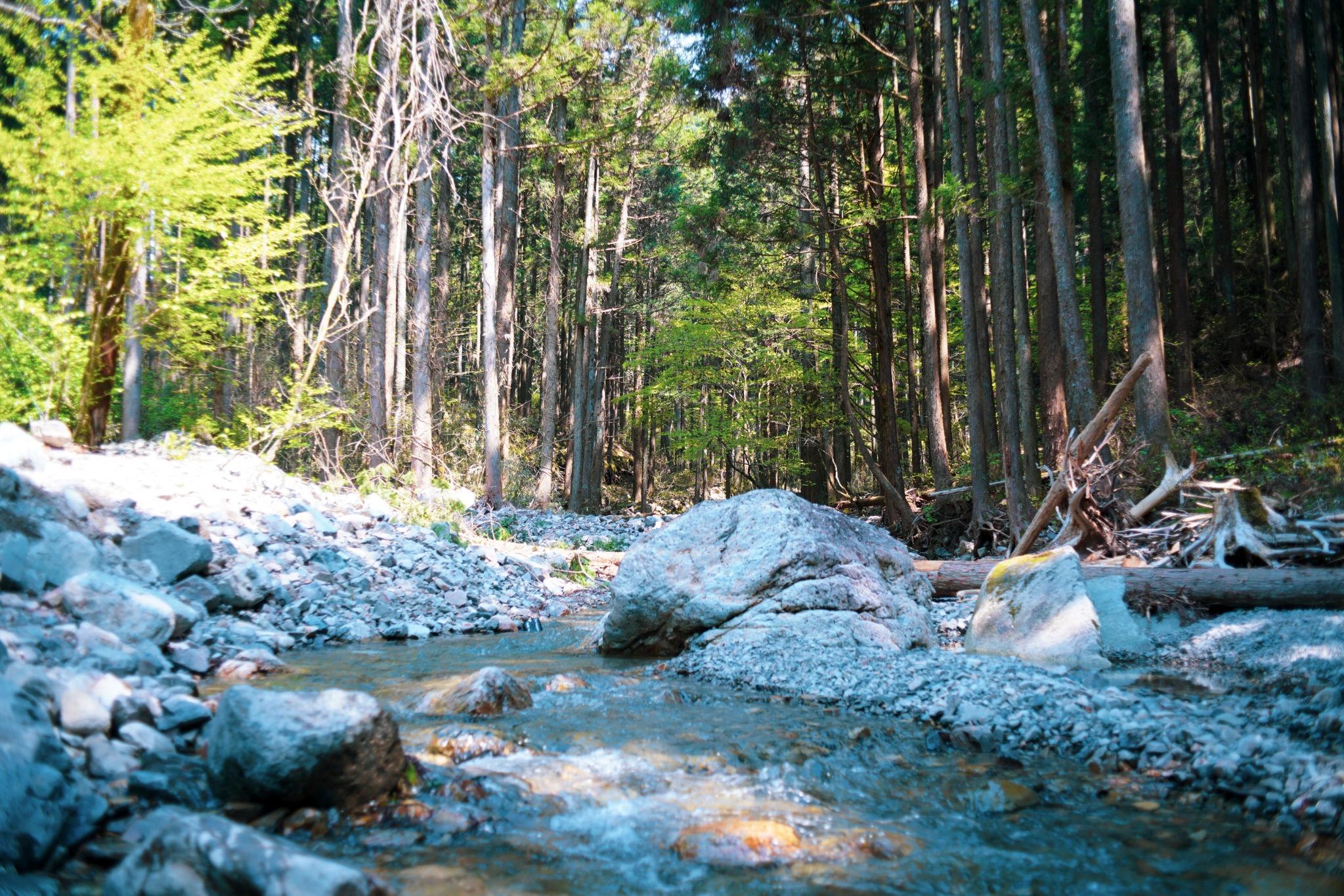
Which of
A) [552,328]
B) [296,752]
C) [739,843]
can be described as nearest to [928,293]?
[552,328]

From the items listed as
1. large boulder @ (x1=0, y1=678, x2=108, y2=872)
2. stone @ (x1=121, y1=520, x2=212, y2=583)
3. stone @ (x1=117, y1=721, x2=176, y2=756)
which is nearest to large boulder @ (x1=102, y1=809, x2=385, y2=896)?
large boulder @ (x1=0, y1=678, x2=108, y2=872)

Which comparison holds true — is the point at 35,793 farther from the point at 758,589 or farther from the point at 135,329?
the point at 135,329

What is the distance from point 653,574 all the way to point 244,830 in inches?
180

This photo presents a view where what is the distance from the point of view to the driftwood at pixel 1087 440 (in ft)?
27.1

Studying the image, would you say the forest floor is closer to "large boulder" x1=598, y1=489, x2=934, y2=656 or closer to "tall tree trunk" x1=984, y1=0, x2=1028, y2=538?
"large boulder" x1=598, y1=489, x2=934, y2=656

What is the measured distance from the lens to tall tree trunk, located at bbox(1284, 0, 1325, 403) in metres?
13.7

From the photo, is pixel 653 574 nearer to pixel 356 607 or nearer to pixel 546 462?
pixel 356 607

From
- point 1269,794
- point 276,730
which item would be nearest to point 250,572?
point 276,730

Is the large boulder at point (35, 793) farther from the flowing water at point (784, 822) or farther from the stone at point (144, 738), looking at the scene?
the flowing water at point (784, 822)

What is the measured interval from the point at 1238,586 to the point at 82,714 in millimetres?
7956

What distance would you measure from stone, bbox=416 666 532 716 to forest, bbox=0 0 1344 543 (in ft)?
12.7

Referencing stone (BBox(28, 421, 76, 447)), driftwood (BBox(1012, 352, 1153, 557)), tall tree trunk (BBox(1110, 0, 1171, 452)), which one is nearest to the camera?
stone (BBox(28, 421, 76, 447))

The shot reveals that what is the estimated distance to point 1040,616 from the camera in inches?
242

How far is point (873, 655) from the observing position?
6090 millimetres
